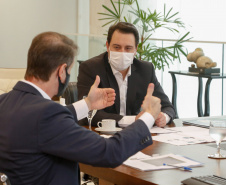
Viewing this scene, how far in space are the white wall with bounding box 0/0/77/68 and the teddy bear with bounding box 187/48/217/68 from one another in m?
3.73

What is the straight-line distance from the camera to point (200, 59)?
5.57 m

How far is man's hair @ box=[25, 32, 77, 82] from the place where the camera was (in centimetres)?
164

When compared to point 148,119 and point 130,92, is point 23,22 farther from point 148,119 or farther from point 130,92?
point 148,119

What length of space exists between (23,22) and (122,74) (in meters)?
5.51

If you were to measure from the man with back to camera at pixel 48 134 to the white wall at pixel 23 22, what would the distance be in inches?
271

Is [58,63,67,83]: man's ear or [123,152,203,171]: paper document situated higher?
[58,63,67,83]: man's ear

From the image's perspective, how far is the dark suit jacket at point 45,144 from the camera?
152 cm

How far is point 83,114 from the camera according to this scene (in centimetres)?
226

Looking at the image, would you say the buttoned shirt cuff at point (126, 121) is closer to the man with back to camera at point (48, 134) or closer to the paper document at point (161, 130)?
the paper document at point (161, 130)

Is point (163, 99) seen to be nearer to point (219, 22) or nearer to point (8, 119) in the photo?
point (8, 119)

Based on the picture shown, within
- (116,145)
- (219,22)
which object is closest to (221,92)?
(219,22)

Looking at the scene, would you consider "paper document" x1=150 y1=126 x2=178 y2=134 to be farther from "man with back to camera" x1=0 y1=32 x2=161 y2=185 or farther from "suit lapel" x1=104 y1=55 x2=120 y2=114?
"man with back to camera" x1=0 y1=32 x2=161 y2=185

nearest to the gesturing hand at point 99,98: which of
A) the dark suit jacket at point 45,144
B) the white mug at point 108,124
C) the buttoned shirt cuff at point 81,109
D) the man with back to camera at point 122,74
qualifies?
the buttoned shirt cuff at point 81,109

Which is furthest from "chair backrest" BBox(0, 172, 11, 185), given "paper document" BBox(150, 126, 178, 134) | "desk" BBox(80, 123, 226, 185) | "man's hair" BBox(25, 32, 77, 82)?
"paper document" BBox(150, 126, 178, 134)
